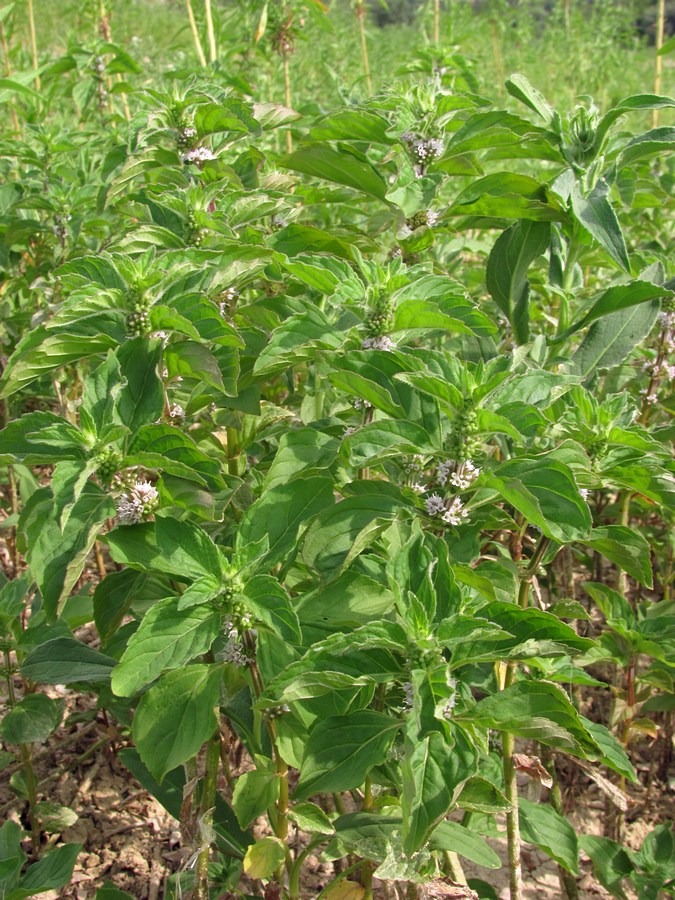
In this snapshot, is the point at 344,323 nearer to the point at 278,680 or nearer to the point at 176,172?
the point at 176,172

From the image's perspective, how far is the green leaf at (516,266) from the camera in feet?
6.19

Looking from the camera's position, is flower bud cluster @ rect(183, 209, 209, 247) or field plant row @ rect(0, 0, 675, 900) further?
flower bud cluster @ rect(183, 209, 209, 247)

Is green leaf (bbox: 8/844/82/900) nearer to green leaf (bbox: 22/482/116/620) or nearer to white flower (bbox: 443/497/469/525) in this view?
green leaf (bbox: 22/482/116/620)

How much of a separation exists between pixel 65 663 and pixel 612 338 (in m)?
1.54

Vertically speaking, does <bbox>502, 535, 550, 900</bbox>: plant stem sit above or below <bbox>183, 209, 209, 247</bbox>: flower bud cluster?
below

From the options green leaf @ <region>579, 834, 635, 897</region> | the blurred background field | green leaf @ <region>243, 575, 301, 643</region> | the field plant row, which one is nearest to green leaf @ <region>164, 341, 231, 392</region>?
the field plant row

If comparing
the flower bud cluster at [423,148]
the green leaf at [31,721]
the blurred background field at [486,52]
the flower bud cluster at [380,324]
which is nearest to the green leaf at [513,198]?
the flower bud cluster at [423,148]

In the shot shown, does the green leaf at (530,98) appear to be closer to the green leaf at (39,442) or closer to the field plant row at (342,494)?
the field plant row at (342,494)

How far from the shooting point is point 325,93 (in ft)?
26.5

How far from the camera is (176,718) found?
1.38 metres

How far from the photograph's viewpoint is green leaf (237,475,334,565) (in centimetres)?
144

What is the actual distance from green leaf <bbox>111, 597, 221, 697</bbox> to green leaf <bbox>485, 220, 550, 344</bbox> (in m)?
1.09

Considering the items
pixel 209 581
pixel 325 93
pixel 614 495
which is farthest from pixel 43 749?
pixel 325 93

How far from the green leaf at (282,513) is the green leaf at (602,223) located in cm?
79
